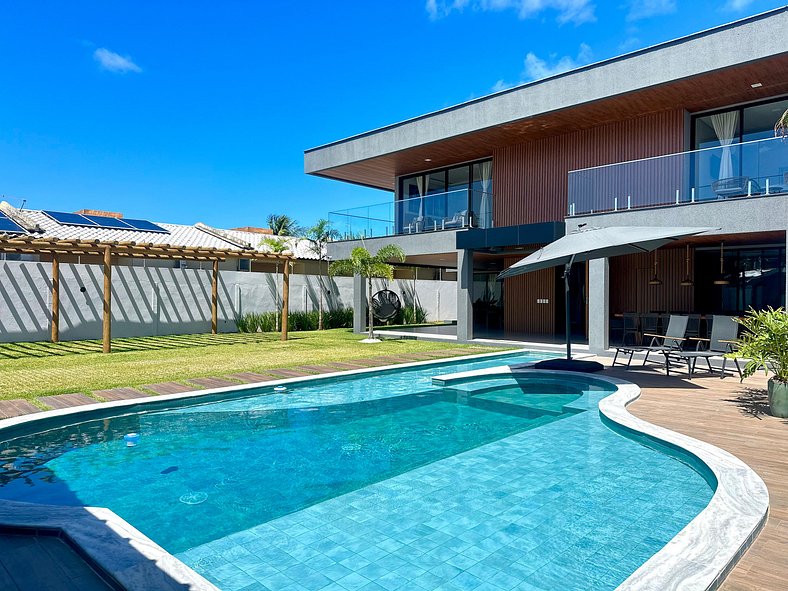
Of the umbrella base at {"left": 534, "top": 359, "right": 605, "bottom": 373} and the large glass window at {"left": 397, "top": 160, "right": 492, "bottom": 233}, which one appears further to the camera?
the large glass window at {"left": 397, "top": 160, "right": 492, "bottom": 233}

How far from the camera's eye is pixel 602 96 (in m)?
14.5

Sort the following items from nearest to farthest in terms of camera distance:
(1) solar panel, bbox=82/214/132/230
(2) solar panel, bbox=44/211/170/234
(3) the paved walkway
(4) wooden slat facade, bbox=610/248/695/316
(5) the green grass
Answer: (3) the paved walkway < (5) the green grass < (4) wooden slat facade, bbox=610/248/695/316 < (2) solar panel, bbox=44/211/170/234 < (1) solar panel, bbox=82/214/132/230

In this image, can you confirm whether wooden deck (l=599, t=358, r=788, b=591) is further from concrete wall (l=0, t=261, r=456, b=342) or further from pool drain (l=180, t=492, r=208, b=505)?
concrete wall (l=0, t=261, r=456, b=342)

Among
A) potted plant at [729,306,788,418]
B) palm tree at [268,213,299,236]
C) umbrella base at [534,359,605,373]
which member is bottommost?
umbrella base at [534,359,605,373]

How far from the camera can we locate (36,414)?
7156 mm

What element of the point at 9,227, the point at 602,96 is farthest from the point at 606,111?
the point at 9,227

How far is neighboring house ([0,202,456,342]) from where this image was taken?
16.9m

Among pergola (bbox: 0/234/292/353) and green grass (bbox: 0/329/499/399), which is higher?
pergola (bbox: 0/234/292/353)

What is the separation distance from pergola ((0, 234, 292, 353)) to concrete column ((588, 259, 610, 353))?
10.5m

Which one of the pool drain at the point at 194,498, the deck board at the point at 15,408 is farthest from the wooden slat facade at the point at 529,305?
the pool drain at the point at 194,498

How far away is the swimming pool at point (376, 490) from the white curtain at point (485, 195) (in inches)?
430

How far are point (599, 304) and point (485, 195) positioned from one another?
247 inches

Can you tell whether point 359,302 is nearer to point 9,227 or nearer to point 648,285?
point 648,285

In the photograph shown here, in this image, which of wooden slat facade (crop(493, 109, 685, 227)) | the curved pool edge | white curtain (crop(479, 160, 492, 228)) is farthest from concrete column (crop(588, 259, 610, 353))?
the curved pool edge
